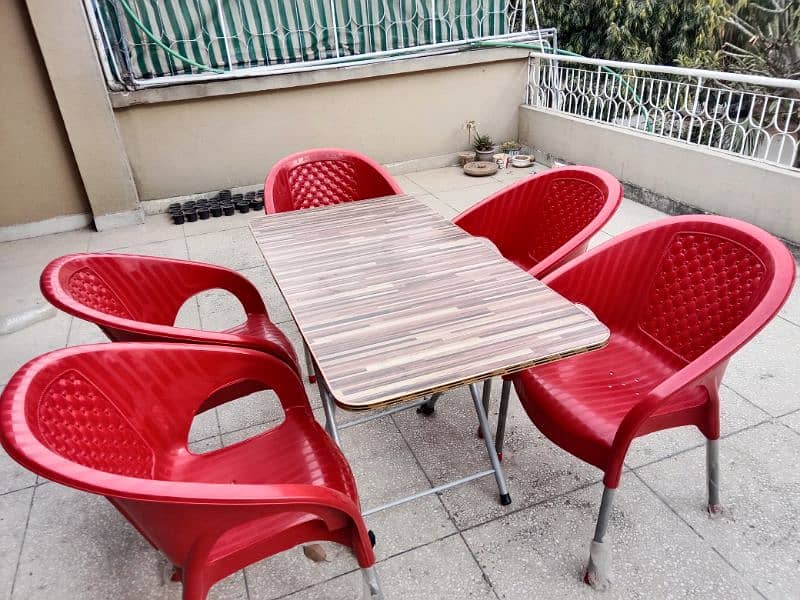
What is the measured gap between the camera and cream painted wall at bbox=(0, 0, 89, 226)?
13.1ft

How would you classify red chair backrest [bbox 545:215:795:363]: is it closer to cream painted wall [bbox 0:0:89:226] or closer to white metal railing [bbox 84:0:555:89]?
white metal railing [bbox 84:0:555:89]

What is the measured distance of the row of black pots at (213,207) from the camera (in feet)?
15.5

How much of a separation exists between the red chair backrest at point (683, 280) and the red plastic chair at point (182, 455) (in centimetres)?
102

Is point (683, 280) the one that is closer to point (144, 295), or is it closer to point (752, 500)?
point (752, 500)

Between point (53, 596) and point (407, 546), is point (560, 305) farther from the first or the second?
point (53, 596)

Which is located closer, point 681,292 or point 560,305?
point 560,305

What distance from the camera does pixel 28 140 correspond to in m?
4.28

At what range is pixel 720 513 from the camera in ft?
5.67

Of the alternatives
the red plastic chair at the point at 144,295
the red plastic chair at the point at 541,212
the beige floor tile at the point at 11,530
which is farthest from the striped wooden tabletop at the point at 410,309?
the beige floor tile at the point at 11,530

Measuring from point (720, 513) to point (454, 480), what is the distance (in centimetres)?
89

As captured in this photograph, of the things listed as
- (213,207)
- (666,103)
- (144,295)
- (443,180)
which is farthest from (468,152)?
(144,295)

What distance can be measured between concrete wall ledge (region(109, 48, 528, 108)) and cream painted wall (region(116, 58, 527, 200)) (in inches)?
3.1

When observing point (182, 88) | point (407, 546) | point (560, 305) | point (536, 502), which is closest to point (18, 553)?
point (407, 546)

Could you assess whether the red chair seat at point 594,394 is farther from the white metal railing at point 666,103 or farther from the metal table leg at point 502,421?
the white metal railing at point 666,103
